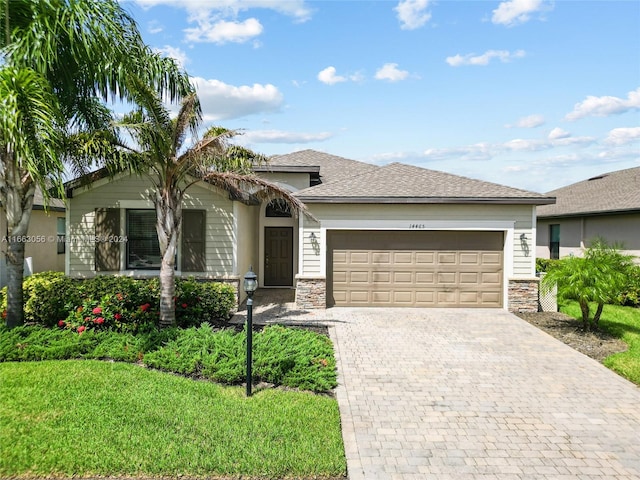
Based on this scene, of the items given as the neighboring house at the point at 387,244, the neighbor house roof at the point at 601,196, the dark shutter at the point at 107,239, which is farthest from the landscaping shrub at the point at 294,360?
the neighbor house roof at the point at 601,196

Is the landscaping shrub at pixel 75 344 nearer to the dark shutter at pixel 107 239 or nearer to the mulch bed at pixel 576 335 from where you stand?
the dark shutter at pixel 107 239

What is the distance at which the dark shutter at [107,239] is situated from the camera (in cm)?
1055

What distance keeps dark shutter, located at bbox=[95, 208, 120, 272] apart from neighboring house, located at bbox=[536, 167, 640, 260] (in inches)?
609

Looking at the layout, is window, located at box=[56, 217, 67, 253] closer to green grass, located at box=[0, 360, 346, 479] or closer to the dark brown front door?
the dark brown front door

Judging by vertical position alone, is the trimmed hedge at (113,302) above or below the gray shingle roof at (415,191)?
below

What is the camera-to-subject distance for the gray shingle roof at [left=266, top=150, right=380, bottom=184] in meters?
16.9

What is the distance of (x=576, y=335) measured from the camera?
9.10 metres

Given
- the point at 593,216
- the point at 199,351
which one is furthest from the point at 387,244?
the point at 593,216

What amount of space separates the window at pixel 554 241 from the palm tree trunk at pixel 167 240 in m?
17.2

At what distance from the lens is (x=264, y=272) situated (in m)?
15.2

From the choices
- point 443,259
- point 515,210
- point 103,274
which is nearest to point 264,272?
point 103,274

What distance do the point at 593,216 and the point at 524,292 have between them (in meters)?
6.85

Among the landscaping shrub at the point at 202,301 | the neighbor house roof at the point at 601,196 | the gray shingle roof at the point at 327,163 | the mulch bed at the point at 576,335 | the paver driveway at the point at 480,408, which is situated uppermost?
the gray shingle roof at the point at 327,163

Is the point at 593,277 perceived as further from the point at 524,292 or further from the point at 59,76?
the point at 59,76
